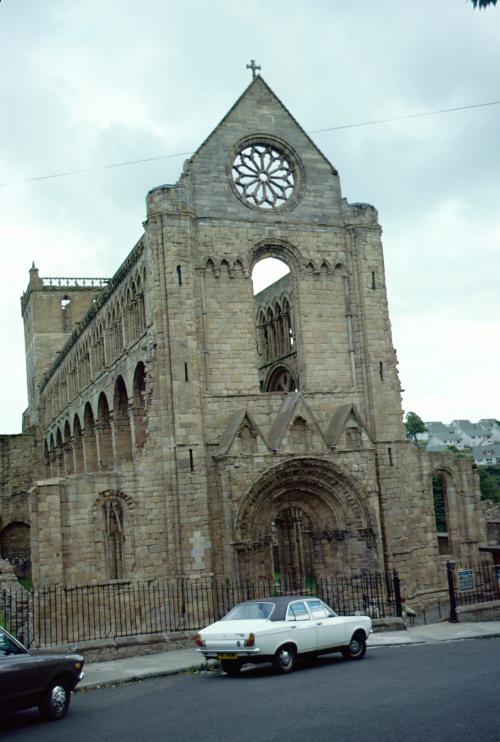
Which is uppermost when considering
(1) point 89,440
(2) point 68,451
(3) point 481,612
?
(2) point 68,451

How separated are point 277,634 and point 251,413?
13240 millimetres

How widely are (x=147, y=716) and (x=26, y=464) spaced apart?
46.2 m

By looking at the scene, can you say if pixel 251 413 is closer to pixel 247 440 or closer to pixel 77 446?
pixel 247 440

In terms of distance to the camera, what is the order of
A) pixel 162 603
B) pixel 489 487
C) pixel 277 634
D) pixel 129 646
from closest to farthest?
pixel 277 634
pixel 129 646
pixel 162 603
pixel 489 487

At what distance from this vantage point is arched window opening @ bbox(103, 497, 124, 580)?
27.5 metres

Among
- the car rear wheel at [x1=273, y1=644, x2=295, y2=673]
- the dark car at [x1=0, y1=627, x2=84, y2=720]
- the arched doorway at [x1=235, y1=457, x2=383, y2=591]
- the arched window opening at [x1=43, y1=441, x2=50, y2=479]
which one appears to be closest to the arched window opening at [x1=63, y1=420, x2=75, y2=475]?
the arched window opening at [x1=43, y1=441, x2=50, y2=479]

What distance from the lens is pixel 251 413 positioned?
2819cm

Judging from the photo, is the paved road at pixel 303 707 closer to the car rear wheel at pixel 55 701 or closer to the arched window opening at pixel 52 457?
the car rear wheel at pixel 55 701

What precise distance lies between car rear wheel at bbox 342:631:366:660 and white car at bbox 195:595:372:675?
0.02 m

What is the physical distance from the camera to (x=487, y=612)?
23.7 m

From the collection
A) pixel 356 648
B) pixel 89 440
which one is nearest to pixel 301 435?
pixel 356 648

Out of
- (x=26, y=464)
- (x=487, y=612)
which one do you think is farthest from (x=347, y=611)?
(x=26, y=464)

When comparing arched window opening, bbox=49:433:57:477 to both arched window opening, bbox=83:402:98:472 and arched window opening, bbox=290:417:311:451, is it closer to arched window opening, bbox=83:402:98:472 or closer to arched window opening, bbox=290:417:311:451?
arched window opening, bbox=83:402:98:472

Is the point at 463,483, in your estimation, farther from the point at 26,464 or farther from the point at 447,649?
the point at 26,464
